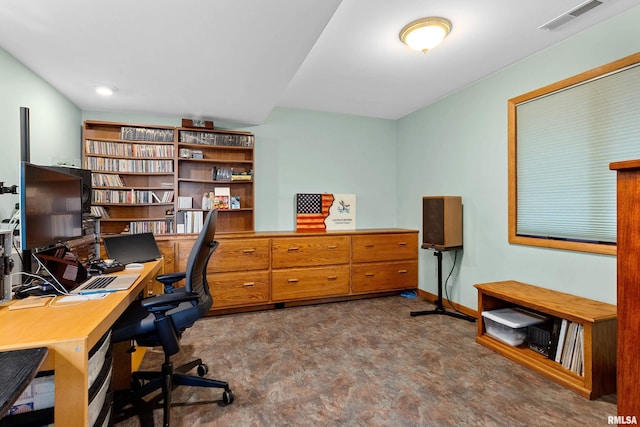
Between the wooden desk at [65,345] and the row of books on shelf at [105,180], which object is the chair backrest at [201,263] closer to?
the wooden desk at [65,345]

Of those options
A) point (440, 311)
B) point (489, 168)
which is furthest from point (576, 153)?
point (440, 311)

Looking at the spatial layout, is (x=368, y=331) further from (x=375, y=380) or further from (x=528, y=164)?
(x=528, y=164)

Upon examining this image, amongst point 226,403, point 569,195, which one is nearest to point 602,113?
point 569,195

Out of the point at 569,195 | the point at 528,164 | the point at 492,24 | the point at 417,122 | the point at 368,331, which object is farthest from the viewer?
the point at 417,122

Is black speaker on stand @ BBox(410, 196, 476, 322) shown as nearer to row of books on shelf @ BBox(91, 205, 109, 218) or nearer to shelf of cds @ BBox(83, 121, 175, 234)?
shelf of cds @ BBox(83, 121, 175, 234)

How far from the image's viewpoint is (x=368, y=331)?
2.87 meters

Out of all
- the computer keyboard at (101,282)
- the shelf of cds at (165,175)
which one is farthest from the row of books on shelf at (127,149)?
the computer keyboard at (101,282)

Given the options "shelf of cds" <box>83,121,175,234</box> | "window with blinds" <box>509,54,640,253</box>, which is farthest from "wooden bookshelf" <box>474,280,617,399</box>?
"shelf of cds" <box>83,121,175,234</box>

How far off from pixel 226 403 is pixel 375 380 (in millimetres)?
961

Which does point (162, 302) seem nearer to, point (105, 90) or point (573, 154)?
point (105, 90)

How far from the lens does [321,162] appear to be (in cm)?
420

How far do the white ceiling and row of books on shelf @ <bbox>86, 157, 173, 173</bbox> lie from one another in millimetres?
568

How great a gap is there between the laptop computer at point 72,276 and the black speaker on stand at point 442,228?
2716 millimetres

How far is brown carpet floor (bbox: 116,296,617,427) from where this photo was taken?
1.68m
